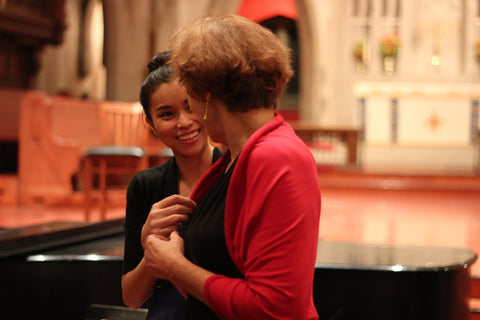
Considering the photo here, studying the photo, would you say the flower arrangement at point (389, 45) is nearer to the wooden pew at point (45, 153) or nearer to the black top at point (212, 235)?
the wooden pew at point (45, 153)

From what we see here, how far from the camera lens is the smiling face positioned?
1.39m

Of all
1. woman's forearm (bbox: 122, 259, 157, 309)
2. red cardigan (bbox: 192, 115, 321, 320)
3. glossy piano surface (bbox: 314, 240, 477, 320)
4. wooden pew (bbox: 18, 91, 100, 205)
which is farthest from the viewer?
wooden pew (bbox: 18, 91, 100, 205)

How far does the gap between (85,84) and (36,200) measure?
7303 mm

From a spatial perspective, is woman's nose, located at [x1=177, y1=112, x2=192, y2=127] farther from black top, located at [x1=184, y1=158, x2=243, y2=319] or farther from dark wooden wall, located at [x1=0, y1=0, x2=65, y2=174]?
dark wooden wall, located at [x1=0, y1=0, x2=65, y2=174]

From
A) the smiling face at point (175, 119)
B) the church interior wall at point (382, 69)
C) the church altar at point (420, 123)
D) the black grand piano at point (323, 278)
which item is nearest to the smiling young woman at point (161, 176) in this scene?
the smiling face at point (175, 119)

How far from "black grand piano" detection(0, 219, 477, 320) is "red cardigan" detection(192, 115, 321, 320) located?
0.80 metres

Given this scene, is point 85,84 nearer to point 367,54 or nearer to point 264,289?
point 367,54

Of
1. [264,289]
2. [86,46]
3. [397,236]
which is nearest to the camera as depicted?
[264,289]

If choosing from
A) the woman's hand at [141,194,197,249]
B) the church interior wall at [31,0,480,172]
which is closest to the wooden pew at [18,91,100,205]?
the church interior wall at [31,0,480,172]

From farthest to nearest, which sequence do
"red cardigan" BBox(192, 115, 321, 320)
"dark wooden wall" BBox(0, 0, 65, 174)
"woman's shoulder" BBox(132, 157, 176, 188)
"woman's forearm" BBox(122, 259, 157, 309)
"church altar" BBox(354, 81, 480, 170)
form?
"church altar" BBox(354, 81, 480, 170) < "dark wooden wall" BBox(0, 0, 65, 174) < "woman's shoulder" BBox(132, 157, 176, 188) < "woman's forearm" BBox(122, 259, 157, 309) < "red cardigan" BBox(192, 115, 321, 320)

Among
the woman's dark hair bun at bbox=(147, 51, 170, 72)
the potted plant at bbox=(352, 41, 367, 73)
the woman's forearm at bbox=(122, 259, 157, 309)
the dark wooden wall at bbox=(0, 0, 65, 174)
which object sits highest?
the potted plant at bbox=(352, 41, 367, 73)

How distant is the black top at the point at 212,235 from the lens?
1.01 meters

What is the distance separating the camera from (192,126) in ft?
4.67

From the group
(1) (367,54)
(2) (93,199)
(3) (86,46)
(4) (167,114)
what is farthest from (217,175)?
(3) (86,46)
